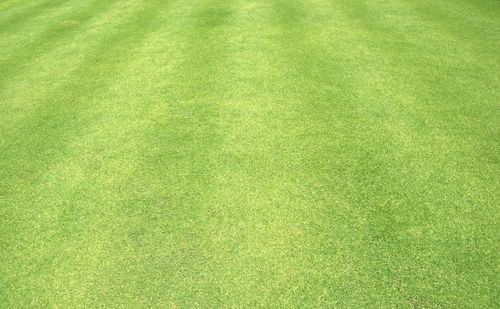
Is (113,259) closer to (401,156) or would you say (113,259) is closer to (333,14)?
(401,156)

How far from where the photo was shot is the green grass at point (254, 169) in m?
2.85

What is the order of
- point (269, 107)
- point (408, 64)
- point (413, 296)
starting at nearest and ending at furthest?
point (413, 296) → point (269, 107) → point (408, 64)

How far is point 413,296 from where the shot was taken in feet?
8.79

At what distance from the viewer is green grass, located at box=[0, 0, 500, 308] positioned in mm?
2848

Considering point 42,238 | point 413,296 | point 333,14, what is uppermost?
point 333,14

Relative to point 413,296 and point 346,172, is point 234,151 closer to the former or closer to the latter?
point 346,172

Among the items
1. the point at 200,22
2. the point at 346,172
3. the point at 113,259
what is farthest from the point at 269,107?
the point at 200,22

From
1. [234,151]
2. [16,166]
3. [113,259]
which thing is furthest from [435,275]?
[16,166]

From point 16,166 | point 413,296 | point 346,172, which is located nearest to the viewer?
point 413,296

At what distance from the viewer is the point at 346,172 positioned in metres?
3.83

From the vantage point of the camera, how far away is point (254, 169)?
391 cm

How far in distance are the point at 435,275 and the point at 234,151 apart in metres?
2.49

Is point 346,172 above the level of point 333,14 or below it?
below

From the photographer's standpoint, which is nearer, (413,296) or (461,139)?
(413,296)
